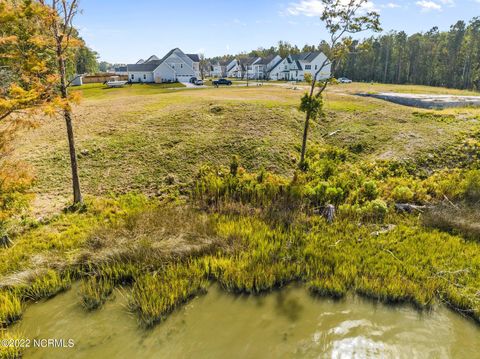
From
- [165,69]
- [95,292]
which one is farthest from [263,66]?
[95,292]

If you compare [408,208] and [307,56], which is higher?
[307,56]

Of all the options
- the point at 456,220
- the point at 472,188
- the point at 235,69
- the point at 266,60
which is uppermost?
the point at 266,60

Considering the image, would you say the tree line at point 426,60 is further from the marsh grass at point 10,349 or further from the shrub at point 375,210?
the marsh grass at point 10,349

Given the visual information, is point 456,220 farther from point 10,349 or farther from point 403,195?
point 10,349

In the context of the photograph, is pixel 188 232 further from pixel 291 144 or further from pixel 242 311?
pixel 291 144

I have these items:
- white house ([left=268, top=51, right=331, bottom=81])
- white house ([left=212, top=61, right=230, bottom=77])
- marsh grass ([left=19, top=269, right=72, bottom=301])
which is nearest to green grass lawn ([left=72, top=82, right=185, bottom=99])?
marsh grass ([left=19, top=269, right=72, bottom=301])

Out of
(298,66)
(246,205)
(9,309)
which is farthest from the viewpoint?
(298,66)

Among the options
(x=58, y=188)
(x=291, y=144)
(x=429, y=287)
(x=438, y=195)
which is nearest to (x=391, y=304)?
(x=429, y=287)

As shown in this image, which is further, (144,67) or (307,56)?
(307,56)
